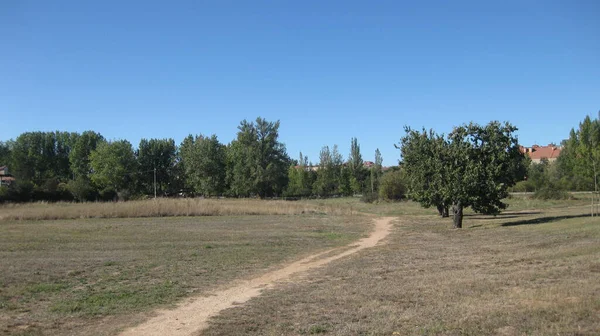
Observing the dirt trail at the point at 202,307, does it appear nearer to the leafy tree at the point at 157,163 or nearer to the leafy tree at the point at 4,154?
the leafy tree at the point at 157,163

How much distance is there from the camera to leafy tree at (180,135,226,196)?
101m

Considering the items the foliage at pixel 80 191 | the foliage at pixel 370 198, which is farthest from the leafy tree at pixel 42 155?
the foliage at pixel 370 198

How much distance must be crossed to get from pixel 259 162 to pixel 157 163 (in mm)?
26766

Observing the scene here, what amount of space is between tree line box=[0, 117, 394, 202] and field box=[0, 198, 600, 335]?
230 feet

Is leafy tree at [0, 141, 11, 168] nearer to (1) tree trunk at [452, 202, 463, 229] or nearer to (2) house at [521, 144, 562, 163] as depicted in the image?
(1) tree trunk at [452, 202, 463, 229]

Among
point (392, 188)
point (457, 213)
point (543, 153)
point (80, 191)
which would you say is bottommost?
point (457, 213)

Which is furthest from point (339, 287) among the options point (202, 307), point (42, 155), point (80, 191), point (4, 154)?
point (4, 154)

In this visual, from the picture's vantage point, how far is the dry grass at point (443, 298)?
24.7 ft

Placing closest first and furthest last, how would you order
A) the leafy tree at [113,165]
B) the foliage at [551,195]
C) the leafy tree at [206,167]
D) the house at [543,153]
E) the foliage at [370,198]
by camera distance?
the foliage at [551,195], the foliage at [370,198], the leafy tree at [113,165], the leafy tree at [206,167], the house at [543,153]

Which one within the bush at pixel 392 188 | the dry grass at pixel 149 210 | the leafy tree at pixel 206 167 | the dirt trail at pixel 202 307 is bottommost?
the dirt trail at pixel 202 307

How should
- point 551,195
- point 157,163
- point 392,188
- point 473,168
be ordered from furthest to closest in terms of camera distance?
point 157,163 < point 392,188 < point 551,195 < point 473,168

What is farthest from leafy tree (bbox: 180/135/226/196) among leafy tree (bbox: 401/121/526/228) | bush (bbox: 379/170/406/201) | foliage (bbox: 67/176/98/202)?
leafy tree (bbox: 401/121/526/228)

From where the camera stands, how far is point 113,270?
52.5ft

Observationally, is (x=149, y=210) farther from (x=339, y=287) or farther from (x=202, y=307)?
(x=202, y=307)
